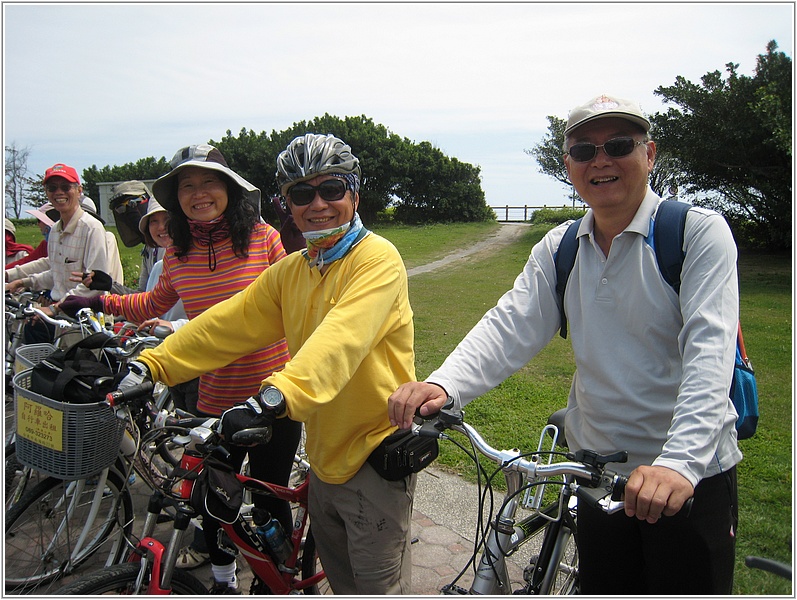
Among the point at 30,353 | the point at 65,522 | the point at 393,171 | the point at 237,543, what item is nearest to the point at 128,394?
the point at 237,543

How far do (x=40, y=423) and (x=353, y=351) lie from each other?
1.55 metres

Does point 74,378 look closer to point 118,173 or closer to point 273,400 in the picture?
point 273,400

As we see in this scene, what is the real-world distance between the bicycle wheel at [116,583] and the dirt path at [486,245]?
53.4 feet

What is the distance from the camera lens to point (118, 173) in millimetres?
43281

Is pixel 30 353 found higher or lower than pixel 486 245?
higher

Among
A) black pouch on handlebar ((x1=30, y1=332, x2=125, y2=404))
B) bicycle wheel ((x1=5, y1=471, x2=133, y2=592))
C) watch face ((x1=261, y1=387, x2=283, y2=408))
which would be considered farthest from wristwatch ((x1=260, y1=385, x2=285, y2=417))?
bicycle wheel ((x1=5, y1=471, x2=133, y2=592))

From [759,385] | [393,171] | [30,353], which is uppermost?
[393,171]

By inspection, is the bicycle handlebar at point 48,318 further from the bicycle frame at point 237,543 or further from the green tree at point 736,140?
the green tree at point 736,140

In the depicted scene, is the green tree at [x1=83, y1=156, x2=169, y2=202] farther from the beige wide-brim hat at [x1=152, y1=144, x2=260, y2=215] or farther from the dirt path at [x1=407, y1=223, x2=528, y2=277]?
the beige wide-brim hat at [x1=152, y1=144, x2=260, y2=215]

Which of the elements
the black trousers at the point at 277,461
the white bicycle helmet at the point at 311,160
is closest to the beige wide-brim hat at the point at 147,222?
the black trousers at the point at 277,461

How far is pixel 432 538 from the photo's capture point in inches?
154

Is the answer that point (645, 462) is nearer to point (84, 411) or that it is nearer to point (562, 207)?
point (84, 411)

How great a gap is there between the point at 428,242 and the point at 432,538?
80.1 ft

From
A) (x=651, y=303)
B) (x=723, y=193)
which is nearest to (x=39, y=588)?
(x=651, y=303)
